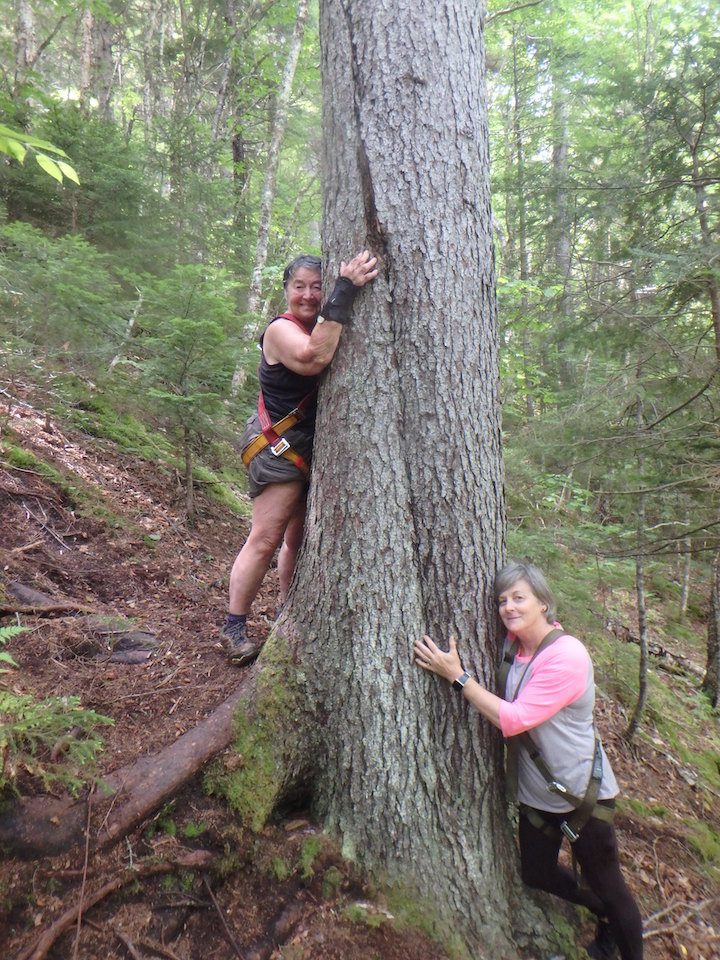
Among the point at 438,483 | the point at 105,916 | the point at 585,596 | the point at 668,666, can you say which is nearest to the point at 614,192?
the point at 585,596

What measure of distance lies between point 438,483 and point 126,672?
6.77 ft

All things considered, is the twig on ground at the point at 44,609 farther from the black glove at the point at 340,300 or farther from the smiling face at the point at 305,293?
the black glove at the point at 340,300

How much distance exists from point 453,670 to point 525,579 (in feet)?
1.71

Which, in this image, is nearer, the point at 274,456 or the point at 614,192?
the point at 274,456

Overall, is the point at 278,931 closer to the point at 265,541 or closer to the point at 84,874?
the point at 84,874

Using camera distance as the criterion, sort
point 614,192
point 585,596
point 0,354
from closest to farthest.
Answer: point 0,354
point 585,596
point 614,192

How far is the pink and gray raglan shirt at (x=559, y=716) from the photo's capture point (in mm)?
2306

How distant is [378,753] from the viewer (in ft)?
7.75

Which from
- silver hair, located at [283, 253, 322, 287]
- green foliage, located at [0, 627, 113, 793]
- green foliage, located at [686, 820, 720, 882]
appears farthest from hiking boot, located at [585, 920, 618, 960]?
silver hair, located at [283, 253, 322, 287]

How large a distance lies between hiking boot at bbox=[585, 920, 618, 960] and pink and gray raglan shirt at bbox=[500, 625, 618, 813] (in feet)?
2.07

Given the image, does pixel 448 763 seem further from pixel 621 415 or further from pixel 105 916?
pixel 621 415

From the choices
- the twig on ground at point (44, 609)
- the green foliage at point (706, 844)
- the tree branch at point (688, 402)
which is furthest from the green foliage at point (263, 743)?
the tree branch at point (688, 402)

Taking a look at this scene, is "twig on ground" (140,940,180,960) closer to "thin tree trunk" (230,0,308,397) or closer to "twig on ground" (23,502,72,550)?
"twig on ground" (23,502,72,550)

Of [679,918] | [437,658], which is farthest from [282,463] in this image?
[679,918]
